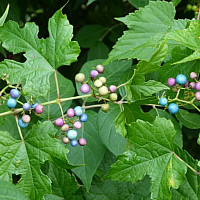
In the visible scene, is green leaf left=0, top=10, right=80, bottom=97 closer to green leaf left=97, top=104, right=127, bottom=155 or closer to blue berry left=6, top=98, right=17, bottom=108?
blue berry left=6, top=98, right=17, bottom=108

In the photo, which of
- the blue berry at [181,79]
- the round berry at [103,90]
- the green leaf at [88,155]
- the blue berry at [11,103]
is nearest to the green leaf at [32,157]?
the blue berry at [11,103]

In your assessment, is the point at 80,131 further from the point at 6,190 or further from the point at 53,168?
the point at 6,190

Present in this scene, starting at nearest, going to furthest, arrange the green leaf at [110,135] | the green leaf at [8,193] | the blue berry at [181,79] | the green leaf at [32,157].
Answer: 1. the green leaf at [8,193]
2. the green leaf at [32,157]
3. the blue berry at [181,79]
4. the green leaf at [110,135]

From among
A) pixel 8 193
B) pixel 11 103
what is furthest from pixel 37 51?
pixel 8 193

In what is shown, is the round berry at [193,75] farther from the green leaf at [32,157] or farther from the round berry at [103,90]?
the green leaf at [32,157]

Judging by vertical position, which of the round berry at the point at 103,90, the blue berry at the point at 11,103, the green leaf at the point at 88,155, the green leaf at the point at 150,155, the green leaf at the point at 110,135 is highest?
the round berry at the point at 103,90

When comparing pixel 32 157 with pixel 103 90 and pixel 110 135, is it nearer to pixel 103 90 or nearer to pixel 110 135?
pixel 103 90
